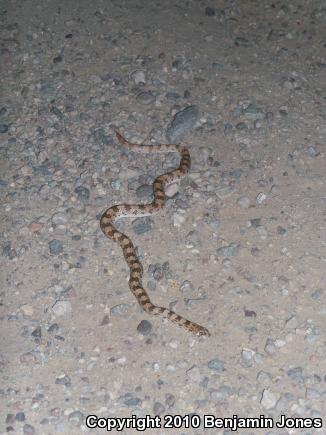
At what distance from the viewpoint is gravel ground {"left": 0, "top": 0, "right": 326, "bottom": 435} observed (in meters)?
8.38

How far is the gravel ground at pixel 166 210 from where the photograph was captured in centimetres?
838

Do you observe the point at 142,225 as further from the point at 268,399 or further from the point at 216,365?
the point at 268,399

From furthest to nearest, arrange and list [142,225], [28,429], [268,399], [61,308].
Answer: [142,225], [61,308], [268,399], [28,429]

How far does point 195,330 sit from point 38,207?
3286mm

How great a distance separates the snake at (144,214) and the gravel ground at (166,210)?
0.41 feet

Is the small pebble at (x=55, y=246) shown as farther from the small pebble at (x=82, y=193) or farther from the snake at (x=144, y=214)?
the small pebble at (x=82, y=193)

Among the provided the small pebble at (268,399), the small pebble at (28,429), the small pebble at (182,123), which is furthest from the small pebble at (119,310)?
the small pebble at (182,123)

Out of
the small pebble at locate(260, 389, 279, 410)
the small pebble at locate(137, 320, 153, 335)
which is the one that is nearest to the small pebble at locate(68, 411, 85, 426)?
the small pebble at locate(137, 320, 153, 335)

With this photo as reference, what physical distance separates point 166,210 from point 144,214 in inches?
12.8

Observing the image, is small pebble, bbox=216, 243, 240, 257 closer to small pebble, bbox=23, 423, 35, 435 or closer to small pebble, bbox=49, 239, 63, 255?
small pebble, bbox=49, 239, 63, 255

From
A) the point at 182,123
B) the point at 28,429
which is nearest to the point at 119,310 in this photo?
the point at 28,429

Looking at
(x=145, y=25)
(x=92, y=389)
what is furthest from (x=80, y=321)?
(x=145, y=25)

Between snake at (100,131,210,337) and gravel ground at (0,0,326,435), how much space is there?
126 millimetres

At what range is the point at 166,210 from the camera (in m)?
10.7
